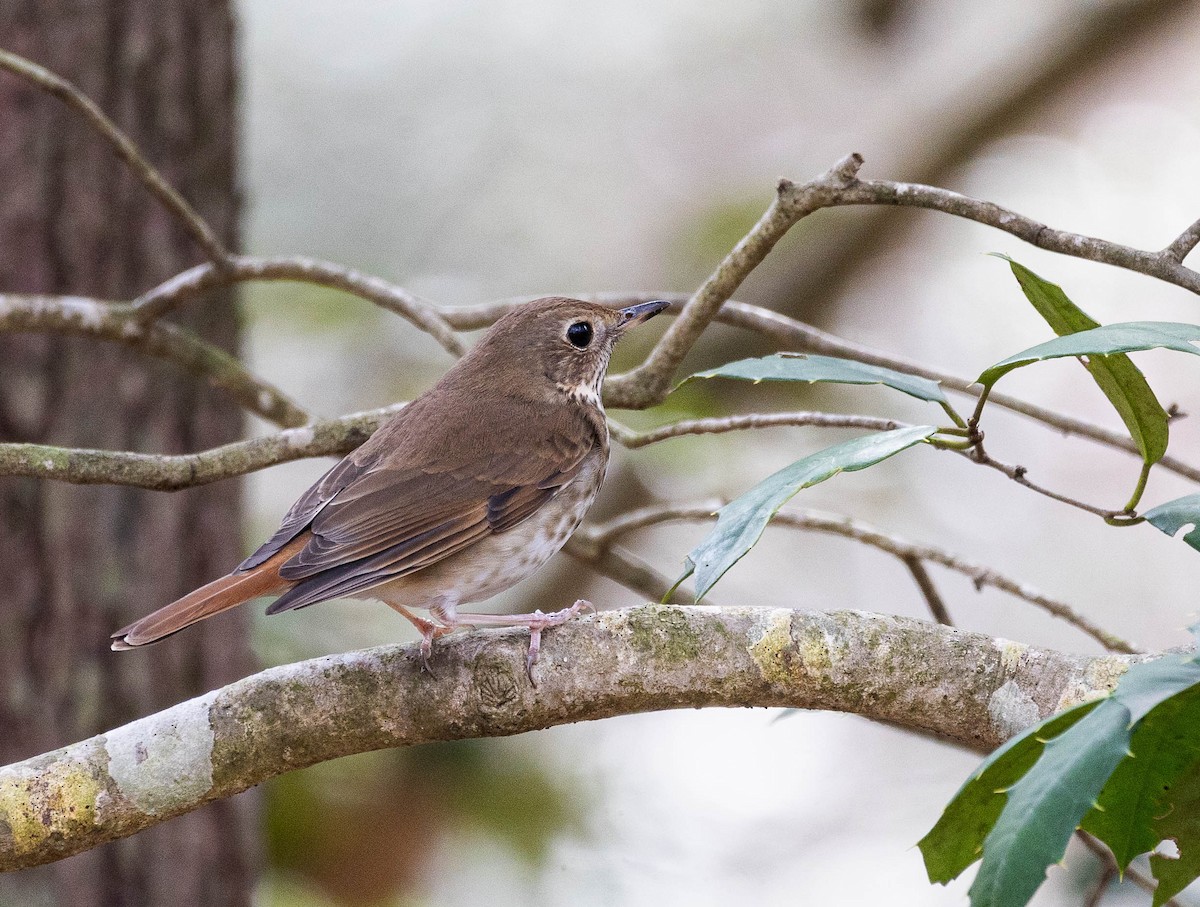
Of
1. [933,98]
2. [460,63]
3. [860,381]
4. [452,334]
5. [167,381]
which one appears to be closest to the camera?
[860,381]

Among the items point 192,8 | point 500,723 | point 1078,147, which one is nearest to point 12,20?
point 192,8

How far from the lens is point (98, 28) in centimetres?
466

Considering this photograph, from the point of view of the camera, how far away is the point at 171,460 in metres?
2.83

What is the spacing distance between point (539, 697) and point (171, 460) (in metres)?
1.04

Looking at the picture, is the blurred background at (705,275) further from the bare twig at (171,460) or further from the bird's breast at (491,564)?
the bare twig at (171,460)

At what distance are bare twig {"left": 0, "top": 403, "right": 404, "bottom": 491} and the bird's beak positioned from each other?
105 centimetres

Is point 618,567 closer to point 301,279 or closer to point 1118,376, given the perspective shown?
point 301,279

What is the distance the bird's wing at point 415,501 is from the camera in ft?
10.1

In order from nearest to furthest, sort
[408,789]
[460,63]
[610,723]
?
[408,789] < [610,723] < [460,63]

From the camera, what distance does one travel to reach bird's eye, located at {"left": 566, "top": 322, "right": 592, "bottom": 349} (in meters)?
3.94

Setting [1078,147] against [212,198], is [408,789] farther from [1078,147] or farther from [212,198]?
[1078,147]

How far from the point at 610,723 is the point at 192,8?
4.43 m

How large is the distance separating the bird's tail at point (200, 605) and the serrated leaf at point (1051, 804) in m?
1.99

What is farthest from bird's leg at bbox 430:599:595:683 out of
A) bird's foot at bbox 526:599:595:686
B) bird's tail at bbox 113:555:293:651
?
bird's tail at bbox 113:555:293:651
